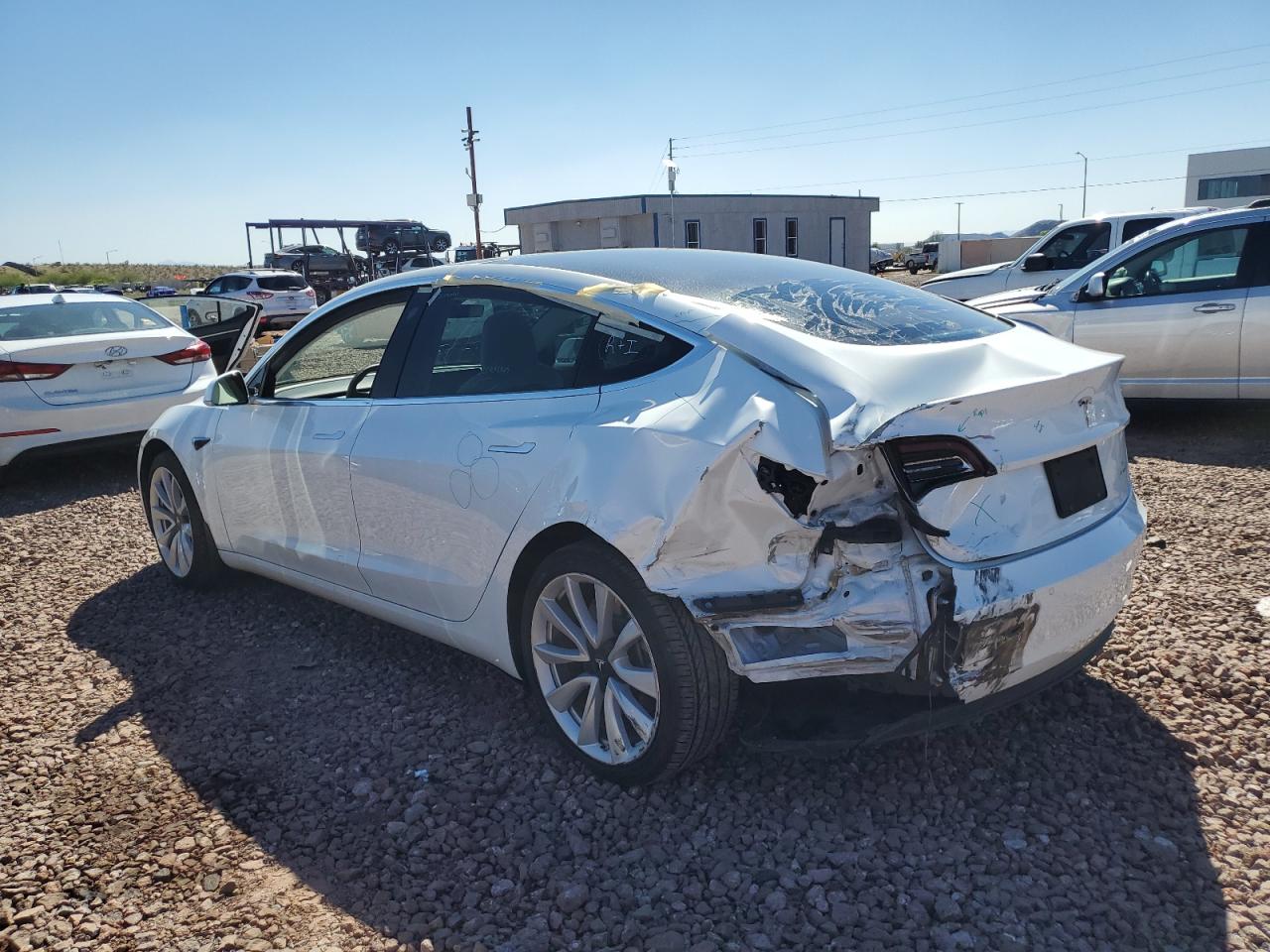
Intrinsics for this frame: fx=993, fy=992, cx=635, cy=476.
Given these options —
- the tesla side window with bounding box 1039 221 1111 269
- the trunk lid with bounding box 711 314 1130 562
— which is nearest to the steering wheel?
the trunk lid with bounding box 711 314 1130 562

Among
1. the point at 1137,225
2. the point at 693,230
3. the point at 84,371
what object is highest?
the point at 693,230

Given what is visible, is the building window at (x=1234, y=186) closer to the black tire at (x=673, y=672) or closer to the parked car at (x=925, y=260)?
the parked car at (x=925, y=260)

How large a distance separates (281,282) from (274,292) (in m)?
0.79

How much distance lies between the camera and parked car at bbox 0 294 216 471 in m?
7.40

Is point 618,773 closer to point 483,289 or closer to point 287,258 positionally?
point 483,289

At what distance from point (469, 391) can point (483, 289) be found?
420mm

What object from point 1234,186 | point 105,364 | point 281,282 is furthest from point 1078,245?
point 1234,186

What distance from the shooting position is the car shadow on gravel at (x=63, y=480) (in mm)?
7516

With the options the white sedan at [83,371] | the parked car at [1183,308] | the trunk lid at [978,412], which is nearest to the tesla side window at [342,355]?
the trunk lid at [978,412]

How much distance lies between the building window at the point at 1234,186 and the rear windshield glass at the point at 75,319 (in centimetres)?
6904

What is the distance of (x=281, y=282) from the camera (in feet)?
87.1

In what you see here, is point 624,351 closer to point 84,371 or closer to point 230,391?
point 230,391

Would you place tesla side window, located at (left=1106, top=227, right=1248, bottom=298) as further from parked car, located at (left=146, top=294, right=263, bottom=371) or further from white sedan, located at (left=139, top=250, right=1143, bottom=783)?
parked car, located at (left=146, top=294, right=263, bottom=371)

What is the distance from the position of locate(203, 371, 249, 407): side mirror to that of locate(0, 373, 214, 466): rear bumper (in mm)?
2827
